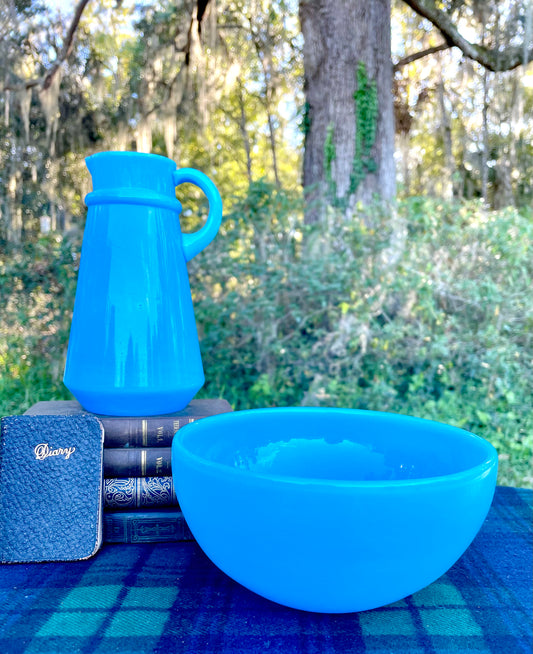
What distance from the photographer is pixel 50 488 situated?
26.3 inches

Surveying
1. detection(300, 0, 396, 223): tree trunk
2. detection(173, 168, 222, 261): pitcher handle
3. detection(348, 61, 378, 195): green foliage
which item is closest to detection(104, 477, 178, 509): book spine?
detection(173, 168, 222, 261): pitcher handle

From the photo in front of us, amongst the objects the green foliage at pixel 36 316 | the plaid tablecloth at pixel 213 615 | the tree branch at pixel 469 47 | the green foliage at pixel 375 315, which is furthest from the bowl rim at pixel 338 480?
the tree branch at pixel 469 47

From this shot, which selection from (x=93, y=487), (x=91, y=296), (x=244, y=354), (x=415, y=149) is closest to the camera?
(x=93, y=487)

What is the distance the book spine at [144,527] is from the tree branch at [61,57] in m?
2.18

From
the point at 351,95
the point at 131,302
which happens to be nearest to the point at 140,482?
the point at 131,302

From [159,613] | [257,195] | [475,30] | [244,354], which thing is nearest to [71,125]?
[257,195]

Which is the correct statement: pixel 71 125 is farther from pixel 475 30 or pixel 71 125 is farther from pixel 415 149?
pixel 415 149

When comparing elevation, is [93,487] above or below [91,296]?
below

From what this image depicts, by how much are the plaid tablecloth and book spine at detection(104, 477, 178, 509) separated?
2.8 inches

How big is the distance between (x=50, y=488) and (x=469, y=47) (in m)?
2.57

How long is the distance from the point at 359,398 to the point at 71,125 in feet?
5.96

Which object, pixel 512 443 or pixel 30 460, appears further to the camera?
pixel 512 443

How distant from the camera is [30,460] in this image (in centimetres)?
68

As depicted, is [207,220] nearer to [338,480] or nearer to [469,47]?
[338,480]
